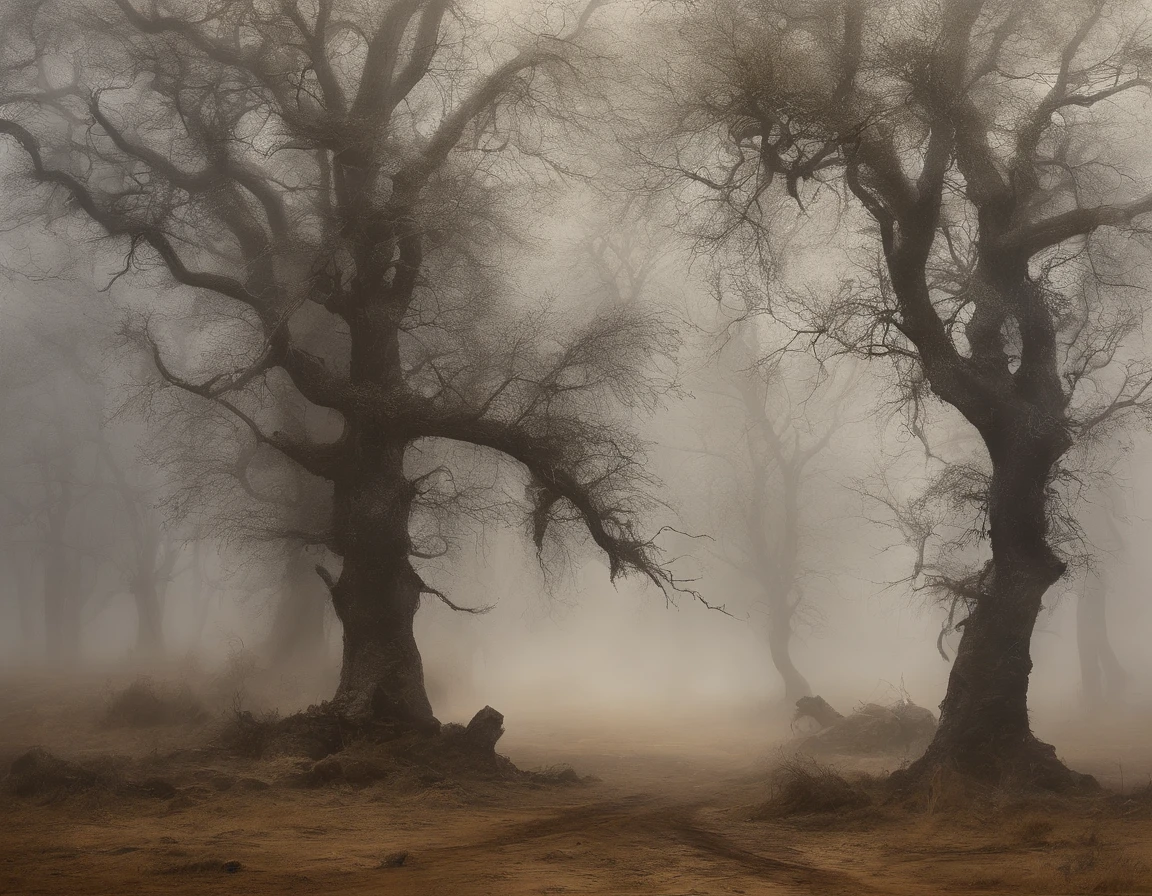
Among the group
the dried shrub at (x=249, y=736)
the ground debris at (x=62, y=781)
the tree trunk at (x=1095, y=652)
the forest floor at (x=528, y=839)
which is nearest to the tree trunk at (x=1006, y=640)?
the forest floor at (x=528, y=839)

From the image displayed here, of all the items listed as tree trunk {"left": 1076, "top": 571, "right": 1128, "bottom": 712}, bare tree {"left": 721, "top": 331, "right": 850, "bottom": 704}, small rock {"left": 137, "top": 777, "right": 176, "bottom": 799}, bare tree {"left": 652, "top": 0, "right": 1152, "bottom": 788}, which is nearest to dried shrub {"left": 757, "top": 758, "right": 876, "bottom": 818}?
bare tree {"left": 652, "top": 0, "right": 1152, "bottom": 788}

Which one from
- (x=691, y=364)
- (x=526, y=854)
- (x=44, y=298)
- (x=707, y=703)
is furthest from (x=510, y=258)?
(x=44, y=298)

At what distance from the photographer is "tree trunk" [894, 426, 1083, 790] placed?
12602mm

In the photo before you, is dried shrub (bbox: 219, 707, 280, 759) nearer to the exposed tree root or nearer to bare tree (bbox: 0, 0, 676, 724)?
bare tree (bbox: 0, 0, 676, 724)

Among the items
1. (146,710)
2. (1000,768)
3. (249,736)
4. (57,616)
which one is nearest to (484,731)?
(249,736)

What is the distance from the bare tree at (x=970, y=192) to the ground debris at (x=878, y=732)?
270 inches

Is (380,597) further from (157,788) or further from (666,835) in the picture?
(666,835)

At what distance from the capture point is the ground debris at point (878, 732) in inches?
774

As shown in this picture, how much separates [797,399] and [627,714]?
1060 centimetres

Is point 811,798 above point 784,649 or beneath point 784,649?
beneath

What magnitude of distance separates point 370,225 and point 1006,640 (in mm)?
10859

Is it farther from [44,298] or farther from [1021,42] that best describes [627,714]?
[44,298]

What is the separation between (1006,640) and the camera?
42.6 ft

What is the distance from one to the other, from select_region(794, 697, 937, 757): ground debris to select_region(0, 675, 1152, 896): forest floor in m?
5.03
